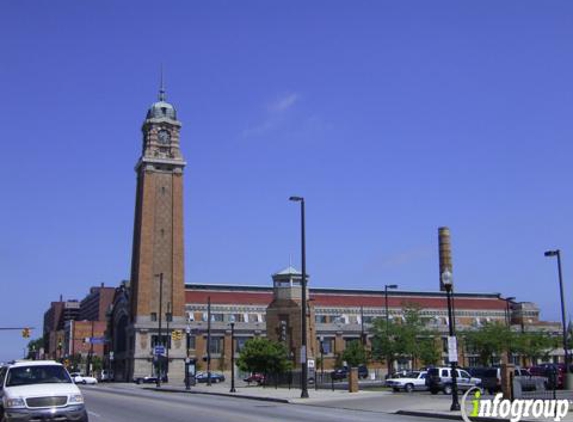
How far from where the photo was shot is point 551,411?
2419 centimetres

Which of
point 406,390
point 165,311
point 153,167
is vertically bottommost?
point 406,390

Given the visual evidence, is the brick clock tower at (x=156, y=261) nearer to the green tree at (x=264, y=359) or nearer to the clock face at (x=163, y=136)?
the clock face at (x=163, y=136)

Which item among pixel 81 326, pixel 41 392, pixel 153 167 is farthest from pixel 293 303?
pixel 81 326

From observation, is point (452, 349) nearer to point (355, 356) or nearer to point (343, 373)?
point (343, 373)

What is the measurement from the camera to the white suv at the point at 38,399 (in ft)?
56.8

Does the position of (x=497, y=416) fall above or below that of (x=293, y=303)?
below

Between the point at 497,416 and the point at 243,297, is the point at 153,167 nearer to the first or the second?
the point at 243,297

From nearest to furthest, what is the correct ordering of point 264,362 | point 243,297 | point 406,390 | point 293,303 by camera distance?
1. point 406,390
2. point 264,362
3. point 293,303
4. point 243,297

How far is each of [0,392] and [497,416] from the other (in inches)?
586

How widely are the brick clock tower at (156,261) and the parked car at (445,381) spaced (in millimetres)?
64757

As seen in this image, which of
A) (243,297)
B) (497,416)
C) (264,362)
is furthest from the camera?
(243,297)

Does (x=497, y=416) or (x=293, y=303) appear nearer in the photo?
(x=497, y=416)

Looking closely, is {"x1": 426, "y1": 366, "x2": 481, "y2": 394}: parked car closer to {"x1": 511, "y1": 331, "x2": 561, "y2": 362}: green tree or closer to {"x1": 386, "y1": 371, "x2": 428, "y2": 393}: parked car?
{"x1": 386, "y1": 371, "x2": 428, "y2": 393}: parked car

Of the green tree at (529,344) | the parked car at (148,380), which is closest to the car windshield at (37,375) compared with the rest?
the green tree at (529,344)
